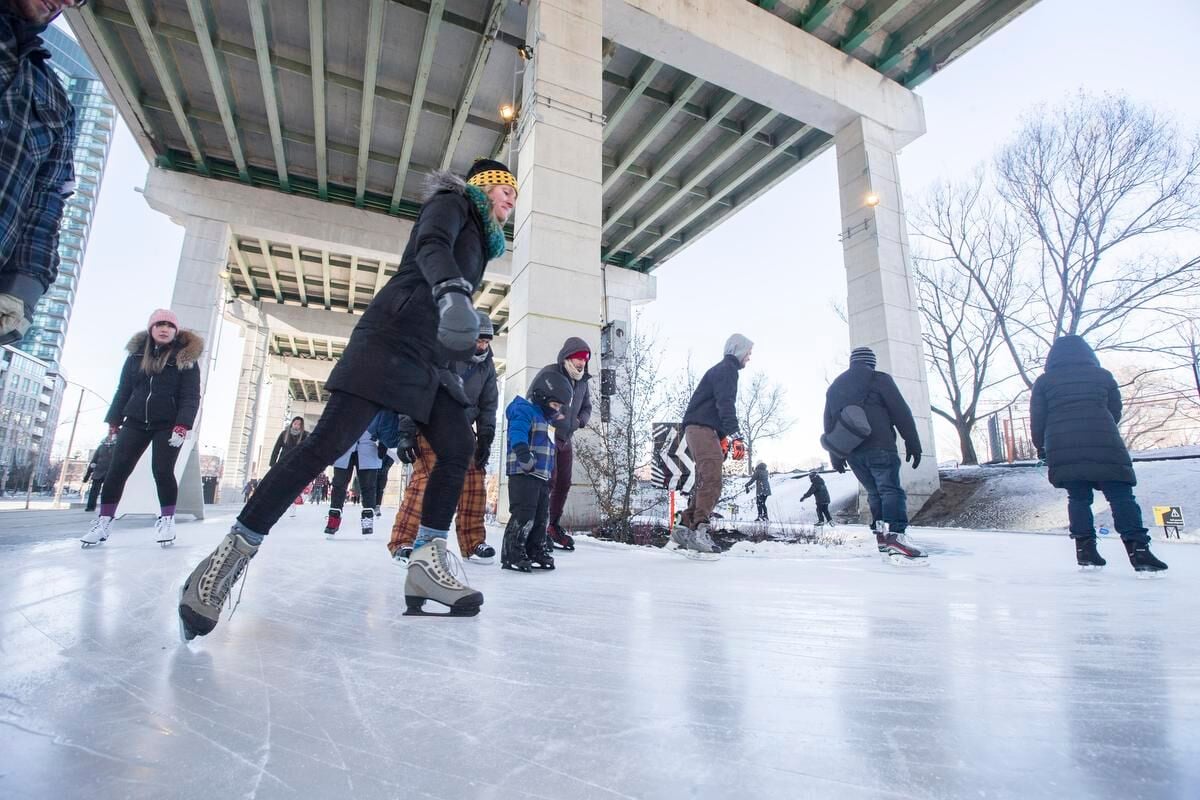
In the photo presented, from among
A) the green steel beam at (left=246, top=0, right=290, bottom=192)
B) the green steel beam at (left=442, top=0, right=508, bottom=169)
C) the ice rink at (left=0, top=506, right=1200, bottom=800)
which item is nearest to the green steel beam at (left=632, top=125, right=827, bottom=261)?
the green steel beam at (left=442, top=0, right=508, bottom=169)

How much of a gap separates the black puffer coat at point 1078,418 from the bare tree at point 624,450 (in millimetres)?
3539

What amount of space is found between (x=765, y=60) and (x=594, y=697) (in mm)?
10402

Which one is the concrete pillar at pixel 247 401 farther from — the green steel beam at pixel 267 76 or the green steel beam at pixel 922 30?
the green steel beam at pixel 922 30

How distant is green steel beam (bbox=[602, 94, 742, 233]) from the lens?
11352mm

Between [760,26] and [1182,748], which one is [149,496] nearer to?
[1182,748]

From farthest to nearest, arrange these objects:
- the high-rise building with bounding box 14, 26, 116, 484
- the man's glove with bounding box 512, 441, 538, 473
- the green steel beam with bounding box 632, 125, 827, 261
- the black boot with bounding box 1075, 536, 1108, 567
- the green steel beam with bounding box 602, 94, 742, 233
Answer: the high-rise building with bounding box 14, 26, 116, 484, the green steel beam with bounding box 632, 125, 827, 261, the green steel beam with bounding box 602, 94, 742, 233, the black boot with bounding box 1075, 536, 1108, 567, the man's glove with bounding box 512, 441, 538, 473

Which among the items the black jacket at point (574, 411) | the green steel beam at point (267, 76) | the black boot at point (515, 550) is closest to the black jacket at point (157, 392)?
the black boot at point (515, 550)

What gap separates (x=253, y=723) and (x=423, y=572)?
885 mm

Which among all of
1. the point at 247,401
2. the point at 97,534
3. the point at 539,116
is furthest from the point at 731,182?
the point at 247,401

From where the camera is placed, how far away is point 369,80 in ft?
33.6

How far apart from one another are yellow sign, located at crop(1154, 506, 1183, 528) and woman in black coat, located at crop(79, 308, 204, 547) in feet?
29.1

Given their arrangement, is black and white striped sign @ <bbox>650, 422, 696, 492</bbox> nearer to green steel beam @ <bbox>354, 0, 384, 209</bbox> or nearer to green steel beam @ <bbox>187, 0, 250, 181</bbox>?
green steel beam @ <bbox>354, 0, 384, 209</bbox>

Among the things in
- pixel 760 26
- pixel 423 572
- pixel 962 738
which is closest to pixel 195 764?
pixel 423 572

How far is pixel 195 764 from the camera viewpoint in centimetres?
78
